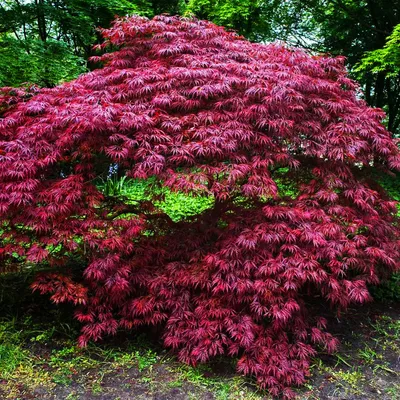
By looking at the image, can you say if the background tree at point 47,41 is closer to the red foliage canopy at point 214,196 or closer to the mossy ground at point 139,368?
the red foliage canopy at point 214,196

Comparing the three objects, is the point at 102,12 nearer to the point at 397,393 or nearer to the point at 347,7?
the point at 347,7

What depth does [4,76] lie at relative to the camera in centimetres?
658

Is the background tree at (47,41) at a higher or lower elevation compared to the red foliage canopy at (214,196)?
higher

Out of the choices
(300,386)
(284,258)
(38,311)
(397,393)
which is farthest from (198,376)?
(38,311)

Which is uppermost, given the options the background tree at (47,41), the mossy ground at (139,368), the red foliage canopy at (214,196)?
the background tree at (47,41)

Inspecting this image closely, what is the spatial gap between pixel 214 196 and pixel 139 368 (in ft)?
5.06

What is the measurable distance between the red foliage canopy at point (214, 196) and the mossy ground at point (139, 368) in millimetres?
193

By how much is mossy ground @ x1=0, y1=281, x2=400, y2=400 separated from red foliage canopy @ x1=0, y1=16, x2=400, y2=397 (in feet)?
0.63

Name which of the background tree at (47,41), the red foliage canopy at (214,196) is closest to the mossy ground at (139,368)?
the red foliage canopy at (214,196)

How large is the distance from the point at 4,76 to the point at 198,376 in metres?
6.00

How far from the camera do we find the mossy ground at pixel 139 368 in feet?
9.53

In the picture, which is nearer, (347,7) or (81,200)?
(81,200)

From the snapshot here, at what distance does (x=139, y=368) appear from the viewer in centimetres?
315

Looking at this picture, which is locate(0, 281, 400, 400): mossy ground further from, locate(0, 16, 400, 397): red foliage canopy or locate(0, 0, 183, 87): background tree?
locate(0, 0, 183, 87): background tree
